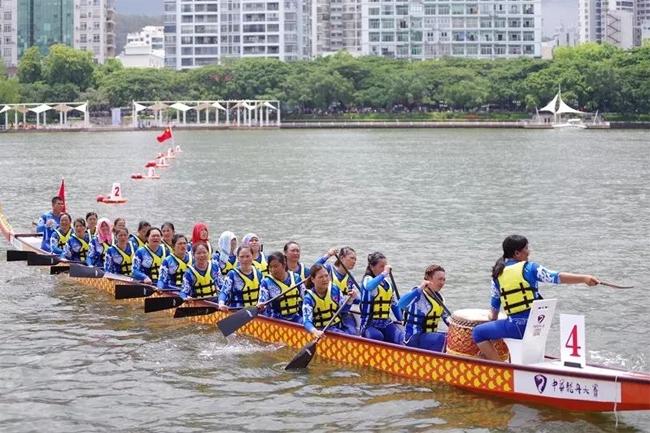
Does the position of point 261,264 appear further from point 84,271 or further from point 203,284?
point 84,271

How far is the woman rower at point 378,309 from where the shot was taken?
1712 centimetres

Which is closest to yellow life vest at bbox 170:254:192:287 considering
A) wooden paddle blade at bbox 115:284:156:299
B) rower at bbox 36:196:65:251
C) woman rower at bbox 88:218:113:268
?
wooden paddle blade at bbox 115:284:156:299

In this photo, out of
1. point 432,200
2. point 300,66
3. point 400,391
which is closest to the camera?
point 400,391

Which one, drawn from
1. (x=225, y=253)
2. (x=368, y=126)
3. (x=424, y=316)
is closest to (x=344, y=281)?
(x=424, y=316)

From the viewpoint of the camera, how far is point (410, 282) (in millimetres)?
26719

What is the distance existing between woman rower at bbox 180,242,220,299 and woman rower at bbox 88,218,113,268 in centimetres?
426

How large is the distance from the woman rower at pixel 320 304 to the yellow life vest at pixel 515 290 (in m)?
3.22

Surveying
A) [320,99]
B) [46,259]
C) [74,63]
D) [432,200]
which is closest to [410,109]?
[320,99]

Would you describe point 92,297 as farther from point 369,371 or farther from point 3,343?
point 369,371

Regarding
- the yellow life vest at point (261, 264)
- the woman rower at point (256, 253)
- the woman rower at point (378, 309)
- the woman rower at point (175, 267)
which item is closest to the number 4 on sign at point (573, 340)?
the woman rower at point (378, 309)

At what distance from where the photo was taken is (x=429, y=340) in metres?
16.5

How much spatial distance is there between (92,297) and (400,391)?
33.6ft

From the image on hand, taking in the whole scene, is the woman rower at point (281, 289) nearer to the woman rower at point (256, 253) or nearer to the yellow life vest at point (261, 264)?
the woman rower at point (256, 253)

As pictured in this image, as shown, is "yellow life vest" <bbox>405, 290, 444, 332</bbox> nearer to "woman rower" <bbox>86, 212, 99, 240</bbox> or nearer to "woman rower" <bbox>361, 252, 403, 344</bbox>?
"woman rower" <bbox>361, 252, 403, 344</bbox>
